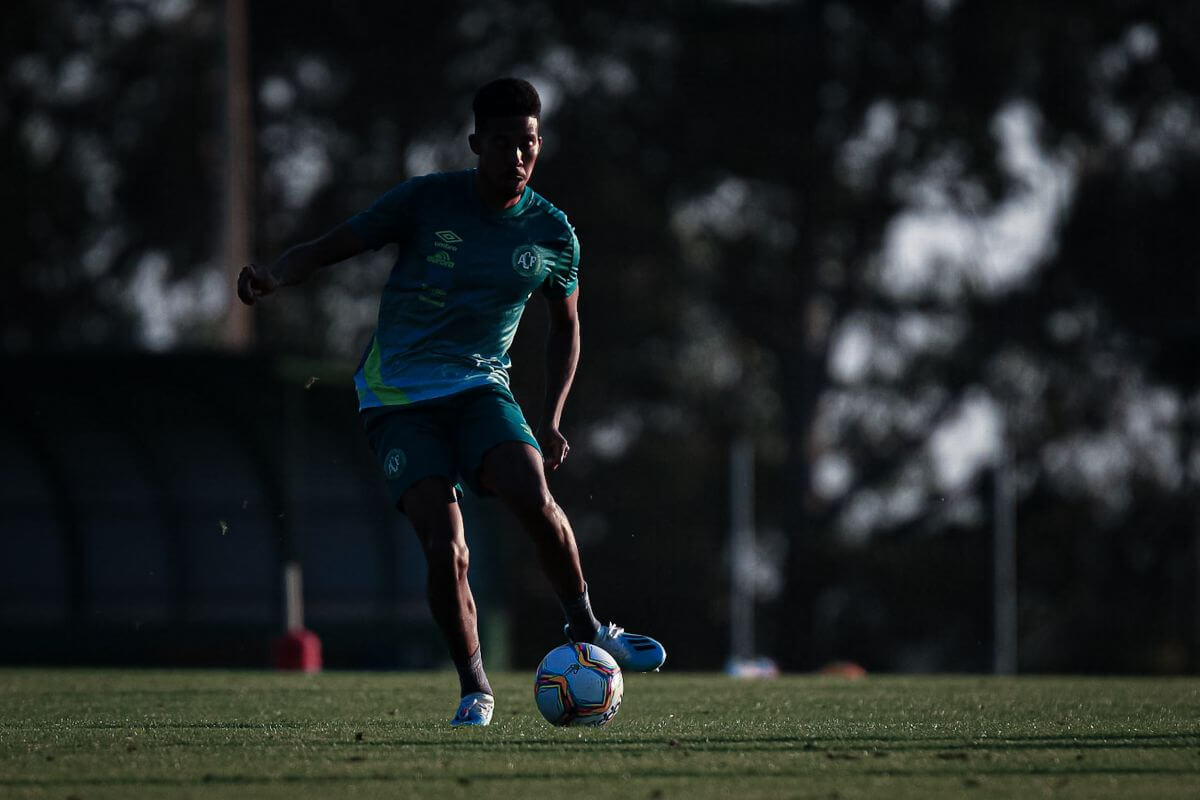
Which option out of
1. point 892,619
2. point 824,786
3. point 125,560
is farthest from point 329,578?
point 824,786

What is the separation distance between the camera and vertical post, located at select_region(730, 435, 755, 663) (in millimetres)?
24597

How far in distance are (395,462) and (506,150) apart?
1147 millimetres

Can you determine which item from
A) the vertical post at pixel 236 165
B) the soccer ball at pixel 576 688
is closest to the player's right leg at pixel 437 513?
the soccer ball at pixel 576 688

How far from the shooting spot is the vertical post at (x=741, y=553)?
24.6 metres

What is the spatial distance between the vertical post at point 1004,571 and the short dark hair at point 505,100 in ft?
52.7

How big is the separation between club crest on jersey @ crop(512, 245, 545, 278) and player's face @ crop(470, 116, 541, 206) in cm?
22

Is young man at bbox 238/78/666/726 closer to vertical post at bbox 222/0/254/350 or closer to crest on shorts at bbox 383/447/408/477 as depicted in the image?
crest on shorts at bbox 383/447/408/477

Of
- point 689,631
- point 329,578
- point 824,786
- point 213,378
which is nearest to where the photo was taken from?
point 824,786

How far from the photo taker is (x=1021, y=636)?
2816 cm

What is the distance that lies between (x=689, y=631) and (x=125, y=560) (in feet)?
34.7

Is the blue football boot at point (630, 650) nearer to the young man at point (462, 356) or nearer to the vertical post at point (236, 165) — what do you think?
the young man at point (462, 356)

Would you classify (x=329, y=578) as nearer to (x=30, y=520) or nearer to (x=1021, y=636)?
(x=30, y=520)

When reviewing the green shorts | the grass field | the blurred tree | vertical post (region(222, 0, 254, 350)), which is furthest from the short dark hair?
the blurred tree

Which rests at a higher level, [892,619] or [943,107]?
[943,107]
